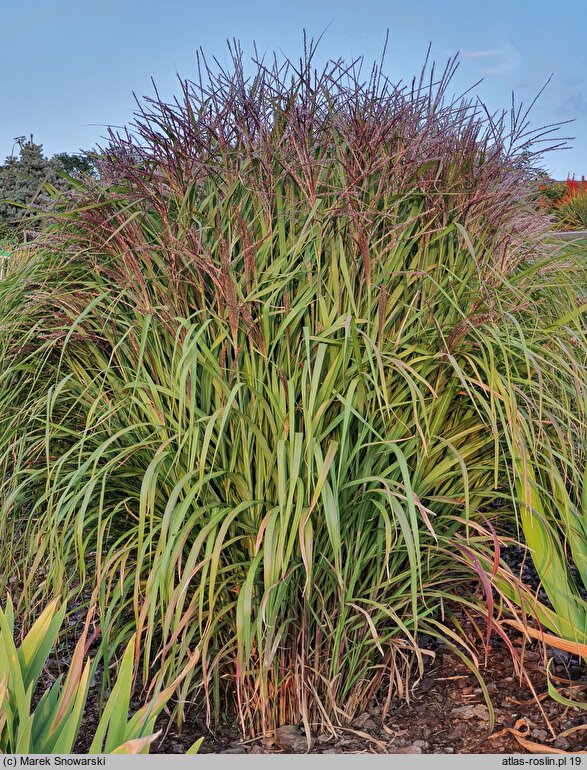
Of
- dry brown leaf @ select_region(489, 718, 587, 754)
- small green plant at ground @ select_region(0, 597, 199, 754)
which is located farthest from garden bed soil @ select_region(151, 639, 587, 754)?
small green plant at ground @ select_region(0, 597, 199, 754)

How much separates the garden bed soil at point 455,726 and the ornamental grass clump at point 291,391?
6 centimetres

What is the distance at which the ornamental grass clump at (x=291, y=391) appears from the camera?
182 cm

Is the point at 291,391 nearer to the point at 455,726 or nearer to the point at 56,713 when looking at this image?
the point at 56,713

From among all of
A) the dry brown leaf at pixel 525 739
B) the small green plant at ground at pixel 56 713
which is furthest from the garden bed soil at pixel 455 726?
the small green plant at ground at pixel 56 713

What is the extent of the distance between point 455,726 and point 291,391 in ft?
3.60

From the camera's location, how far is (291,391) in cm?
178

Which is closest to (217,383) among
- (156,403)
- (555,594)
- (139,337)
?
(156,403)

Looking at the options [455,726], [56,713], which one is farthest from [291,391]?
[455,726]

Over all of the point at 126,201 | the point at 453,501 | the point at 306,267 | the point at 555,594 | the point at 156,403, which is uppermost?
the point at 126,201

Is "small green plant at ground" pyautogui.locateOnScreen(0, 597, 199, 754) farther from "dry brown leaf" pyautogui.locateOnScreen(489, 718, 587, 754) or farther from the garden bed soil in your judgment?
"dry brown leaf" pyautogui.locateOnScreen(489, 718, 587, 754)

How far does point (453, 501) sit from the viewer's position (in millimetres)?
1911

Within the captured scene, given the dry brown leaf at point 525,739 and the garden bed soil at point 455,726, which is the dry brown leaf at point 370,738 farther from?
the dry brown leaf at point 525,739
